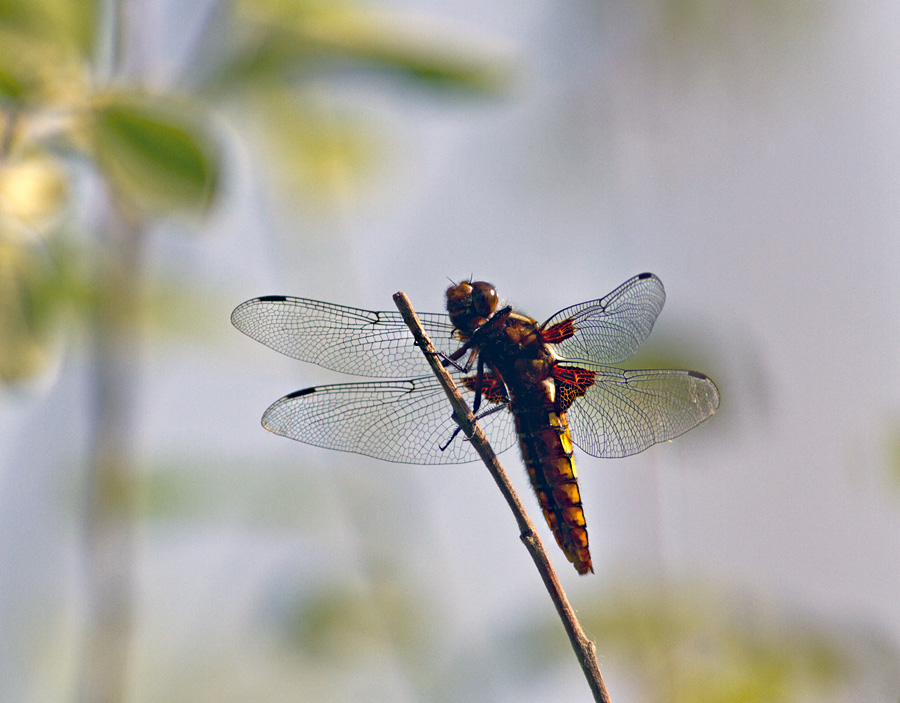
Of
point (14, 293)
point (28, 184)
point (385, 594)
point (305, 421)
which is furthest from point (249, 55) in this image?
point (385, 594)

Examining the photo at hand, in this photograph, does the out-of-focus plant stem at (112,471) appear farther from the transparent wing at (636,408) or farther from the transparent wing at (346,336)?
the transparent wing at (636,408)

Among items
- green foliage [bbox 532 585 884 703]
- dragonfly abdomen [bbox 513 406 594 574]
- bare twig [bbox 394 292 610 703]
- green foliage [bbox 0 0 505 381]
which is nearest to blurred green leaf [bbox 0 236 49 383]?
green foliage [bbox 0 0 505 381]

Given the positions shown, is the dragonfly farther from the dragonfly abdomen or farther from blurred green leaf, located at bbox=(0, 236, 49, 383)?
blurred green leaf, located at bbox=(0, 236, 49, 383)

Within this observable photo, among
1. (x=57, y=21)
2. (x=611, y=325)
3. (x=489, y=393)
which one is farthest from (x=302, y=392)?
(x=57, y=21)

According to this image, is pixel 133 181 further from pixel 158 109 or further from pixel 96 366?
pixel 96 366

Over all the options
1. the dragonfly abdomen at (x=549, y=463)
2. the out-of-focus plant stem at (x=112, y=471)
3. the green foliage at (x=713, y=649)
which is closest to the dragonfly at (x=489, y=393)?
the dragonfly abdomen at (x=549, y=463)

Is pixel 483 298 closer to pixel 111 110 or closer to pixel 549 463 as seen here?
pixel 549 463
